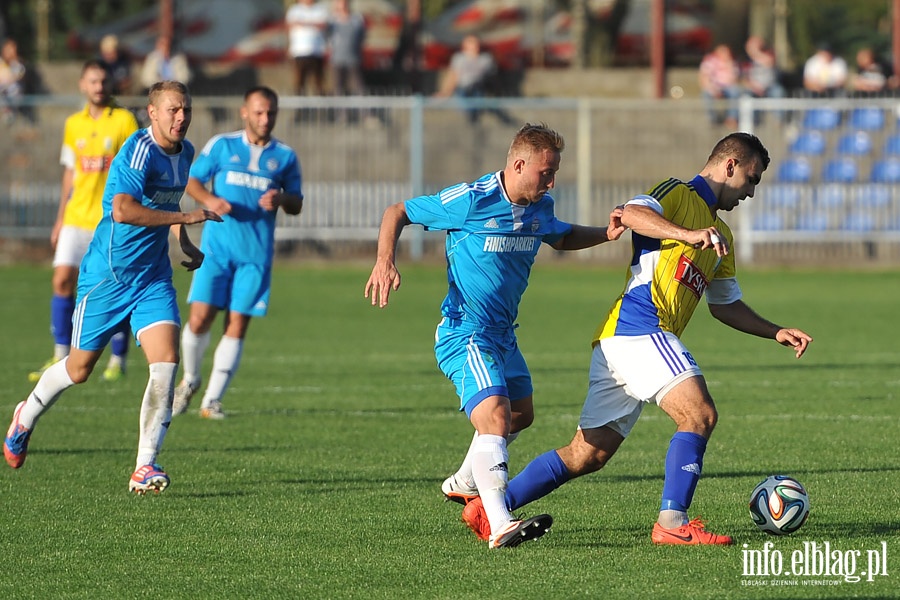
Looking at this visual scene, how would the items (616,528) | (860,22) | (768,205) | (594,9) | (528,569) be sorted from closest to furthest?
(528,569)
(616,528)
(768,205)
(594,9)
(860,22)

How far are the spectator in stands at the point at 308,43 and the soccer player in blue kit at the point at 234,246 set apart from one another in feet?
55.2

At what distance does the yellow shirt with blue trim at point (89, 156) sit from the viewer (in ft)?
39.2

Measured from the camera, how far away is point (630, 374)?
6438mm

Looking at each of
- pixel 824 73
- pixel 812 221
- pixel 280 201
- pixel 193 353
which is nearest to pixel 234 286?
pixel 193 353

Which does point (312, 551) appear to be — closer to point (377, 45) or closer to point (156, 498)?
point (156, 498)

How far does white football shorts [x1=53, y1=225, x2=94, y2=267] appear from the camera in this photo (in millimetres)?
12219

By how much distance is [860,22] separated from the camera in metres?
55.4

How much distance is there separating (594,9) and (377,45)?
5.40 metres

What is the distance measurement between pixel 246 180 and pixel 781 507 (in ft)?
19.1

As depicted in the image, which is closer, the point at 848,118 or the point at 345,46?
the point at 848,118

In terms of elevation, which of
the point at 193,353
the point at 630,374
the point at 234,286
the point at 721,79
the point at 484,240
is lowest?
the point at 193,353

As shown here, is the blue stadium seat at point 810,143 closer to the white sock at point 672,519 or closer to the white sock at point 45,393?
the white sock at point 45,393

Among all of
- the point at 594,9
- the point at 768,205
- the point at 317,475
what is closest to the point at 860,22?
the point at 594,9

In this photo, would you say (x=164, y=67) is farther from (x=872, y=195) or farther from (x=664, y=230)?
(x=664, y=230)
